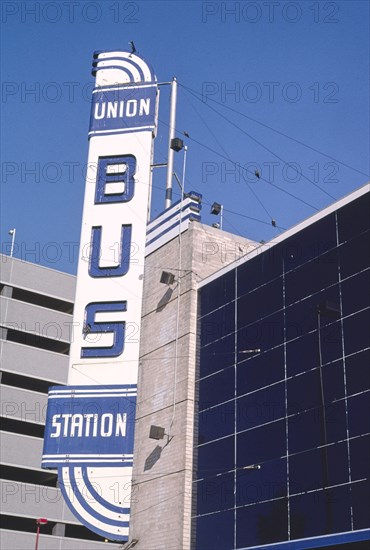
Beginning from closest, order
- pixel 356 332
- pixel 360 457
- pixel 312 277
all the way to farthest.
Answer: pixel 360 457, pixel 356 332, pixel 312 277

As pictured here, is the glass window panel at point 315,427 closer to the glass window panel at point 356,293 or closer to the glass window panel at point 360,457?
the glass window panel at point 360,457

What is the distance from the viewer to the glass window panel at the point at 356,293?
774 inches

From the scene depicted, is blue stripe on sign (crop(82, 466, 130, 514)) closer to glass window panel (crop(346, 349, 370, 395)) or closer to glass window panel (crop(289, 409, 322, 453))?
glass window panel (crop(289, 409, 322, 453))

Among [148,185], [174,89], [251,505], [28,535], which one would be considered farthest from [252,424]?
[28,535]

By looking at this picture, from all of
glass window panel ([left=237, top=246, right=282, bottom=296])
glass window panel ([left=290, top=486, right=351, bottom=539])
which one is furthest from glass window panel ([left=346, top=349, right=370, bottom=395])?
glass window panel ([left=237, top=246, right=282, bottom=296])

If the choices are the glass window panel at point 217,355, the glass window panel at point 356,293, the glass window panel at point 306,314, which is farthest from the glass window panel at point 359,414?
the glass window panel at point 217,355

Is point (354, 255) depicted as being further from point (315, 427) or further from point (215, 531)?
point (215, 531)

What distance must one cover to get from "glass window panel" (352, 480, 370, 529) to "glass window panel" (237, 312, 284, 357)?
4987 mm

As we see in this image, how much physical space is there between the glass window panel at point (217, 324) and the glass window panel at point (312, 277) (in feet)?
8.86

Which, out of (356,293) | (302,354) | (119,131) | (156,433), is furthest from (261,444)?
(119,131)

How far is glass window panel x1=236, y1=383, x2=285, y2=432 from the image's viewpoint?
21578 millimetres

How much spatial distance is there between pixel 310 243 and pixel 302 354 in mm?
2940

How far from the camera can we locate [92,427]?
67.9 feet

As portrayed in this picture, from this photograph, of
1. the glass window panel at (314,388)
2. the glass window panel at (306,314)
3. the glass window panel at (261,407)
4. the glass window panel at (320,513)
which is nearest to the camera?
the glass window panel at (320,513)
